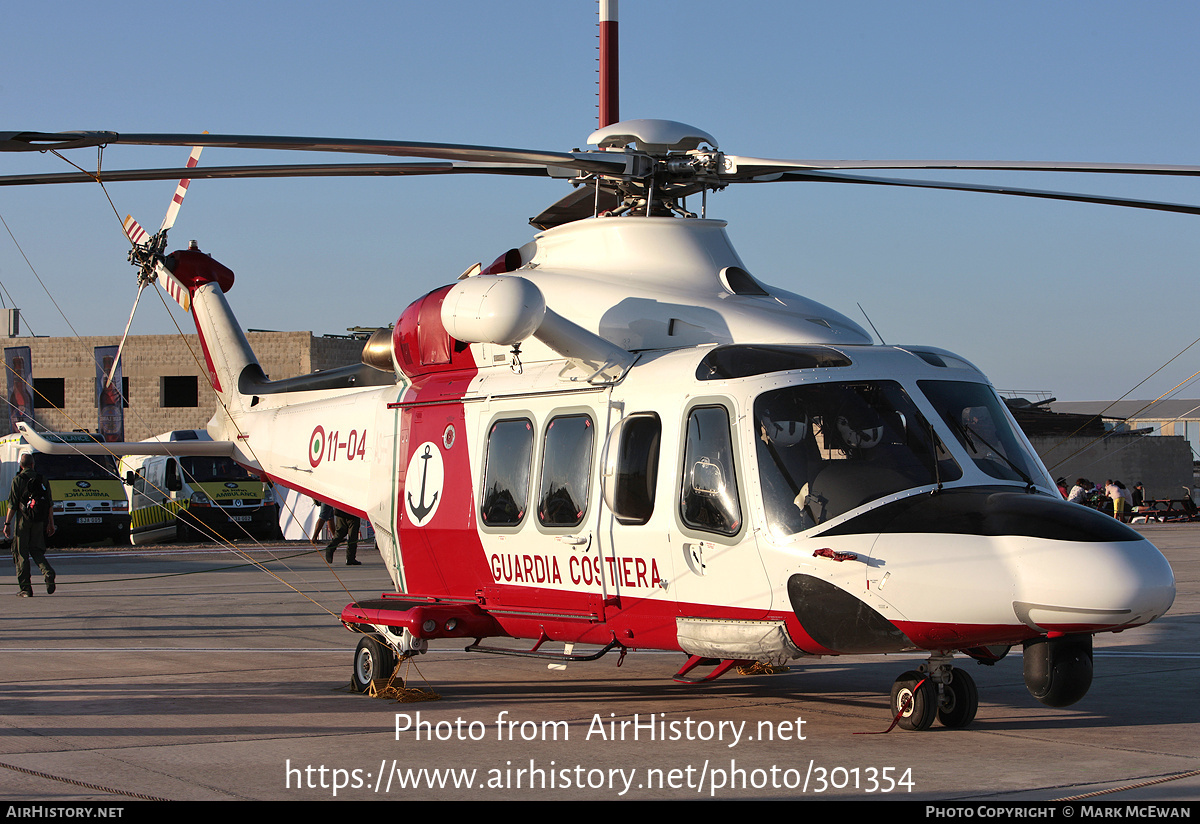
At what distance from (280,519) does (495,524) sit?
2138 cm

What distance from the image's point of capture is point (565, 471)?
780cm

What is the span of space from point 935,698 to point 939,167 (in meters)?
3.32

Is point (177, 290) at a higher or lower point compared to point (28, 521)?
higher

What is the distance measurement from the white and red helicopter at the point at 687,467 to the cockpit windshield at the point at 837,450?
13 millimetres

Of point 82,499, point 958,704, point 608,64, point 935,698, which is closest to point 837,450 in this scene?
point 935,698

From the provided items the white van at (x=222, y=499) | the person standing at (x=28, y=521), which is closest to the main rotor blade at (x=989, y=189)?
the person standing at (x=28, y=521)

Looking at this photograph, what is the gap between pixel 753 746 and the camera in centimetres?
659

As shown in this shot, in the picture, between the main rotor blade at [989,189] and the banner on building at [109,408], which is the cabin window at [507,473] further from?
the banner on building at [109,408]

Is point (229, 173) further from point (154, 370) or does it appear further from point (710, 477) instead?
point (154, 370)

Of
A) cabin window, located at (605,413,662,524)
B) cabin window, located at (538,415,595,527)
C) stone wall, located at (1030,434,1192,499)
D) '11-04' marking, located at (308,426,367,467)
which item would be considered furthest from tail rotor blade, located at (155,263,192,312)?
stone wall, located at (1030,434,1192,499)

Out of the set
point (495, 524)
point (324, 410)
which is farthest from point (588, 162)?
point (324, 410)

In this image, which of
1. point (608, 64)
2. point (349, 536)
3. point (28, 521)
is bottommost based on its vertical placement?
point (349, 536)

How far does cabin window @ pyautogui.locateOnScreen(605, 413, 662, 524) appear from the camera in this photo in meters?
7.21

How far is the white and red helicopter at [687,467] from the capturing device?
6098mm
